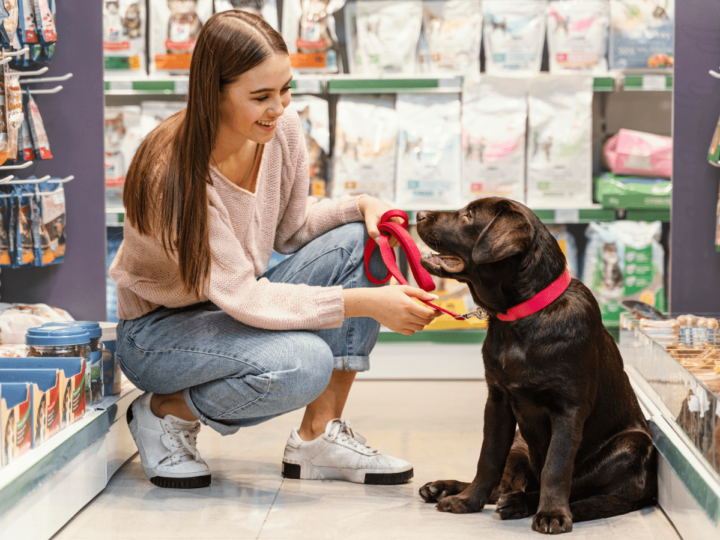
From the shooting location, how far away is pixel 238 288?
1.68 m

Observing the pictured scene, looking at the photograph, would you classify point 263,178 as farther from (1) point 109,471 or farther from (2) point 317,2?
(2) point 317,2

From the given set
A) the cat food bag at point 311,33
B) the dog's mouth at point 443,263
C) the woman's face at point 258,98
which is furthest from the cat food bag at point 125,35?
the dog's mouth at point 443,263

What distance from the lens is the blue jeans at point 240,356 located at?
1.70 meters

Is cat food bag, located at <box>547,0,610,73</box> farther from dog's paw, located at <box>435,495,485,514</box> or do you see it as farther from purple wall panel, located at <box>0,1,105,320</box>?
dog's paw, located at <box>435,495,485,514</box>

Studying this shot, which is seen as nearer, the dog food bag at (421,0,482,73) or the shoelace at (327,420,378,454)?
the shoelace at (327,420,378,454)

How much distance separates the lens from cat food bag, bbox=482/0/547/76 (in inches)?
129

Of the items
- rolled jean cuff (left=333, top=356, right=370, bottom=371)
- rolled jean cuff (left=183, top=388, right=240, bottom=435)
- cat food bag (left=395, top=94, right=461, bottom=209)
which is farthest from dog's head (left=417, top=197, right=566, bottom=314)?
cat food bag (left=395, top=94, right=461, bottom=209)

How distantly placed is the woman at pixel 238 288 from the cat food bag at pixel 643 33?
1.75 metres

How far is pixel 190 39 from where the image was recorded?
10.8 ft

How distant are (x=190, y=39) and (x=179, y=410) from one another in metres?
1.96

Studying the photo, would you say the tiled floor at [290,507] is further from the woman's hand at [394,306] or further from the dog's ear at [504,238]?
the dog's ear at [504,238]

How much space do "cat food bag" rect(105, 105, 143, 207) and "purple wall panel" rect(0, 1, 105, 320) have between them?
0.90 metres

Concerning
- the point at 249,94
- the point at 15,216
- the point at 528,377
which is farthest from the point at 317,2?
the point at 528,377

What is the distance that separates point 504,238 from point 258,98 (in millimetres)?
595
